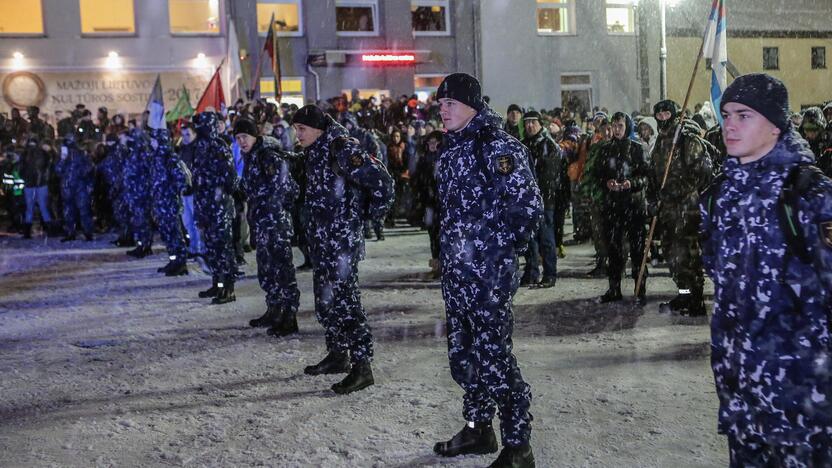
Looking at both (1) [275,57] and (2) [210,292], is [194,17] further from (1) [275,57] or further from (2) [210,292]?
(2) [210,292]

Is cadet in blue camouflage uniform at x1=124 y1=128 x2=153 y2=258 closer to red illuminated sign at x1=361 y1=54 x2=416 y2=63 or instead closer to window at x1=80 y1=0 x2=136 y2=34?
window at x1=80 y1=0 x2=136 y2=34

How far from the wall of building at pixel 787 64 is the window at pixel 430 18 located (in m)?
10.7

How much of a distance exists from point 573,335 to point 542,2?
25.6 metres

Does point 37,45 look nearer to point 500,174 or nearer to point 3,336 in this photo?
point 3,336

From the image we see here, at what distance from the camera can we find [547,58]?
31.7 metres

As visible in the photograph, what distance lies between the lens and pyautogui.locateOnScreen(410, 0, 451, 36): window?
30.5 metres

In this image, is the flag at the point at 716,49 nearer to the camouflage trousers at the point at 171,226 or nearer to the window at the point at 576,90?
the camouflage trousers at the point at 171,226

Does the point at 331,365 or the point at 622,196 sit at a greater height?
the point at 622,196

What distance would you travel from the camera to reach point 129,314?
33.6 feet

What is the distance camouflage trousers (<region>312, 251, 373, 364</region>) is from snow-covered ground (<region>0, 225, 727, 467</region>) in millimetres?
403

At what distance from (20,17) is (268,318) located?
22.1 m

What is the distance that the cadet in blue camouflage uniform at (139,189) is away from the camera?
1493 cm

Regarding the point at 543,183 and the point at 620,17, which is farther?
the point at 620,17

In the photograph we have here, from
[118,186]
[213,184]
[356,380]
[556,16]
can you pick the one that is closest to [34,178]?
[118,186]
